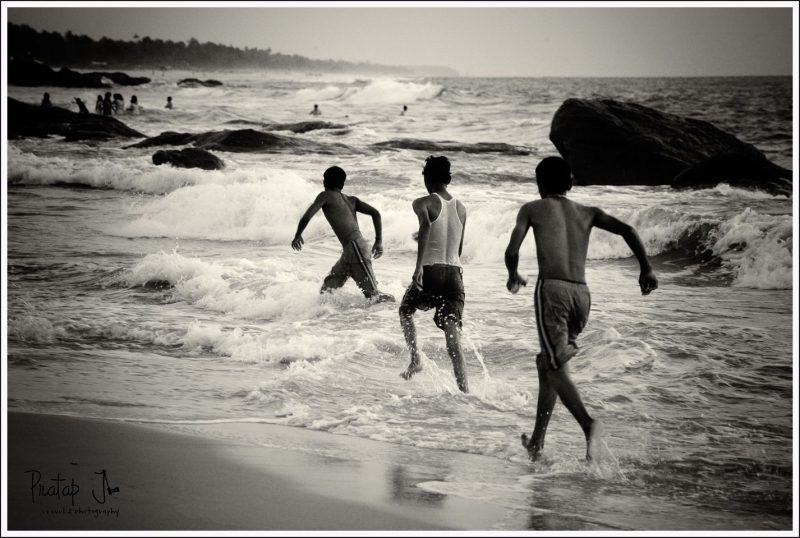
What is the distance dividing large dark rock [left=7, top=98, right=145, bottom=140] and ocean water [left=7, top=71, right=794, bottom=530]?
13573 mm

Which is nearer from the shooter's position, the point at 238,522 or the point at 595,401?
the point at 238,522

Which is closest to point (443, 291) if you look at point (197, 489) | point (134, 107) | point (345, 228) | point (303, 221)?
point (303, 221)

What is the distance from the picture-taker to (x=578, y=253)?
425 centimetres

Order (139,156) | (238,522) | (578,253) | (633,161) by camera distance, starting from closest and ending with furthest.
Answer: (238,522)
(578,253)
(633,161)
(139,156)

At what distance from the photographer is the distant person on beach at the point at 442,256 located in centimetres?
553

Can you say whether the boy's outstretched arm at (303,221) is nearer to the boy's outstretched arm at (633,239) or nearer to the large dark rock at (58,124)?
the boy's outstretched arm at (633,239)

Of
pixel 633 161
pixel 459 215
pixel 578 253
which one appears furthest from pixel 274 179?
pixel 578 253

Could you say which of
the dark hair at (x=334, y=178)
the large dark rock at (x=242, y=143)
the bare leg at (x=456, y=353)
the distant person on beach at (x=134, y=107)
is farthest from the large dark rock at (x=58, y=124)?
the bare leg at (x=456, y=353)

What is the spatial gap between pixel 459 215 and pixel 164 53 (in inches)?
4648

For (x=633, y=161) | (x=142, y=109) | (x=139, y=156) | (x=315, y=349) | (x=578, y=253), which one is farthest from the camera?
(x=142, y=109)

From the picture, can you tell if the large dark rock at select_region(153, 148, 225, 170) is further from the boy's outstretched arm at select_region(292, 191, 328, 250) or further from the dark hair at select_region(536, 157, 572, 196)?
the dark hair at select_region(536, 157, 572, 196)

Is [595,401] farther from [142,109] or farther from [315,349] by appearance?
[142,109]

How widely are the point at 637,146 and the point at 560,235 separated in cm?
1708

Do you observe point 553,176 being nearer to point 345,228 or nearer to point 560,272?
point 560,272
